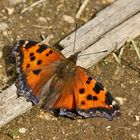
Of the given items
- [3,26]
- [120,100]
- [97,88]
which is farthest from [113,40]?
[3,26]

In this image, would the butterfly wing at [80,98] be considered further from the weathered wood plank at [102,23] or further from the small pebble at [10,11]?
the small pebble at [10,11]

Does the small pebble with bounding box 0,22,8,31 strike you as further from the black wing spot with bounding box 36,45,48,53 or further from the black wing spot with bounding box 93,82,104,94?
the black wing spot with bounding box 93,82,104,94

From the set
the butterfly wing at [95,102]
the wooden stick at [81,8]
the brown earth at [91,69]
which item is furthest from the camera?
the wooden stick at [81,8]

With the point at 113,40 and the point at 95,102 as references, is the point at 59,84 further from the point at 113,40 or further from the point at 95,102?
the point at 113,40

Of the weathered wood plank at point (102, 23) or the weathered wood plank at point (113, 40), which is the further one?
the weathered wood plank at point (102, 23)

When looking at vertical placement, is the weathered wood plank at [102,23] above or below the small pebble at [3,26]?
A: below

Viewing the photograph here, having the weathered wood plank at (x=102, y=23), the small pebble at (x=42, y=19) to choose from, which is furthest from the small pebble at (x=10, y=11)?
the weathered wood plank at (x=102, y=23)
